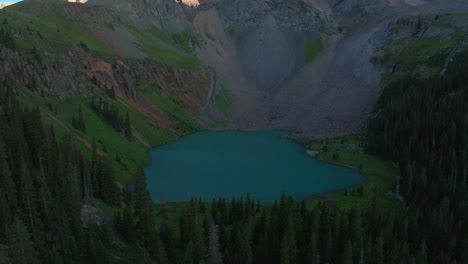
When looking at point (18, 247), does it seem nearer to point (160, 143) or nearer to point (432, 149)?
point (160, 143)

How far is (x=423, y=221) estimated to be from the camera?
64375 millimetres

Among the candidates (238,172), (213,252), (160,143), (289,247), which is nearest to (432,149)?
(238,172)

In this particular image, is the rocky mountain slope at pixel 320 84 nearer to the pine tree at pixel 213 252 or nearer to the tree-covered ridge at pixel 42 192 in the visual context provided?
the pine tree at pixel 213 252

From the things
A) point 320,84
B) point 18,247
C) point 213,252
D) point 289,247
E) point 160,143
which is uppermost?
point 320,84

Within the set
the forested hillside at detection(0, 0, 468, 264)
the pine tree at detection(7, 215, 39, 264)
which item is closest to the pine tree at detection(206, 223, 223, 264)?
the forested hillside at detection(0, 0, 468, 264)

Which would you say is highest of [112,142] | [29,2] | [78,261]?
[29,2]

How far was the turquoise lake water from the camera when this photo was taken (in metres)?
81.9

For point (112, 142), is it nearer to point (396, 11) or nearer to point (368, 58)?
point (368, 58)

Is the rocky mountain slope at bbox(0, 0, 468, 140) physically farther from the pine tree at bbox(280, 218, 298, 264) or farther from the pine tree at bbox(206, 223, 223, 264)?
the pine tree at bbox(280, 218, 298, 264)

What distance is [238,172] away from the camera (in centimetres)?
9575

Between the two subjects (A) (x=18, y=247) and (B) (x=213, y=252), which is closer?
(A) (x=18, y=247)

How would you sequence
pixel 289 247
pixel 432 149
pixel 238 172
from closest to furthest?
pixel 289 247 < pixel 432 149 < pixel 238 172

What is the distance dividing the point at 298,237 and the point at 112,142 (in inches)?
2169

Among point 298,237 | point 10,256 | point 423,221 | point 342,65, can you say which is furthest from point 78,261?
point 342,65
